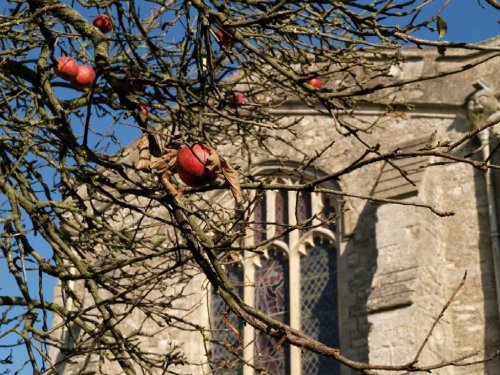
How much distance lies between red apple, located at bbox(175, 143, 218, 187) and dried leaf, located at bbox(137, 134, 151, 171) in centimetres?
42

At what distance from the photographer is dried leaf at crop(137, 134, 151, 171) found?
12.1 feet

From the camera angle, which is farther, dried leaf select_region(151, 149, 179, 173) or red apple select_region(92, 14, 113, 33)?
red apple select_region(92, 14, 113, 33)

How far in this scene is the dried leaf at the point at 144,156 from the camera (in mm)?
3701

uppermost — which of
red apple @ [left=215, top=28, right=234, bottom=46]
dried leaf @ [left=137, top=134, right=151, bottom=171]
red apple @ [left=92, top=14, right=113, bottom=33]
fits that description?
red apple @ [left=92, top=14, right=113, bottom=33]

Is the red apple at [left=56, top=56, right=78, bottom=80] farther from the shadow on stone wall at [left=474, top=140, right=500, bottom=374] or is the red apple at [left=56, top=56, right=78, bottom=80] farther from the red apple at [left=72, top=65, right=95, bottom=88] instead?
the shadow on stone wall at [left=474, top=140, right=500, bottom=374]

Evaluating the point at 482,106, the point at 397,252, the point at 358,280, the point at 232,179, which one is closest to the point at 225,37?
the point at 232,179

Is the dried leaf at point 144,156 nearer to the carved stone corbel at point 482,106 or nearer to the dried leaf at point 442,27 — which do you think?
the dried leaf at point 442,27

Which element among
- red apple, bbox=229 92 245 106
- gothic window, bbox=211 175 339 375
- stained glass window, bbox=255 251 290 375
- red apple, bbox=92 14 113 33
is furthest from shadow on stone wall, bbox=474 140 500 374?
red apple, bbox=92 14 113 33

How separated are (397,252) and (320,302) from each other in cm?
167

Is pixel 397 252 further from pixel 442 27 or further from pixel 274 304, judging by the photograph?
pixel 442 27

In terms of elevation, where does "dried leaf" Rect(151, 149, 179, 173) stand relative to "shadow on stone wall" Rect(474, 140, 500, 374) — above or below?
below

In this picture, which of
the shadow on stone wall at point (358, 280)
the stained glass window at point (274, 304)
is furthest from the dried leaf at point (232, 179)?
the stained glass window at point (274, 304)

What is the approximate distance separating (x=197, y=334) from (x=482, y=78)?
468cm

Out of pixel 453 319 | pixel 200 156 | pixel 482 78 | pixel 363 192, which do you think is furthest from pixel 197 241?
pixel 482 78
